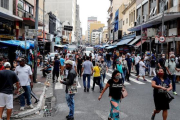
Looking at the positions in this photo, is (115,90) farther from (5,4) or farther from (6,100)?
(5,4)

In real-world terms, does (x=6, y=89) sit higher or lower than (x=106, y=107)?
higher

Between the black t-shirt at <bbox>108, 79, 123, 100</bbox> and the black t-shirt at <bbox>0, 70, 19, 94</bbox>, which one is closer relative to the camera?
the black t-shirt at <bbox>108, 79, 123, 100</bbox>

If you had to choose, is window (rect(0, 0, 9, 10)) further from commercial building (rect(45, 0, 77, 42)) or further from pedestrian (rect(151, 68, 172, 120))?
commercial building (rect(45, 0, 77, 42))

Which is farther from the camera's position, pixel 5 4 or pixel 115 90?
pixel 5 4

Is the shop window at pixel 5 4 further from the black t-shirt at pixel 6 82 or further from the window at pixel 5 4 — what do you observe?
the black t-shirt at pixel 6 82

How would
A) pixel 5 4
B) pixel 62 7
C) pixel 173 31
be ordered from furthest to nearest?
pixel 62 7, pixel 173 31, pixel 5 4

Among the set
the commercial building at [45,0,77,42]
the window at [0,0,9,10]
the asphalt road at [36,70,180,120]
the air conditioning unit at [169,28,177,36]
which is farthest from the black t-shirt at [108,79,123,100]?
the commercial building at [45,0,77,42]

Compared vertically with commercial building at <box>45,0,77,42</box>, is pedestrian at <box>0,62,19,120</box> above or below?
below

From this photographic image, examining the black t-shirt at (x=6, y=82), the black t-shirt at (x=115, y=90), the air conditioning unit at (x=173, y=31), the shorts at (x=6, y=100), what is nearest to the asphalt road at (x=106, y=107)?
the black t-shirt at (x=115, y=90)

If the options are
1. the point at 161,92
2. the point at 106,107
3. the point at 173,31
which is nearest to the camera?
the point at 161,92

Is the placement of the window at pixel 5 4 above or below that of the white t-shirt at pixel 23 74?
above

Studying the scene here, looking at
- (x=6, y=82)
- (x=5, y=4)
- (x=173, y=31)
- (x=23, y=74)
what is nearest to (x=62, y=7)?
(x=5, y=4)

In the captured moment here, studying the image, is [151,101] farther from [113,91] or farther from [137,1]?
[137,1]

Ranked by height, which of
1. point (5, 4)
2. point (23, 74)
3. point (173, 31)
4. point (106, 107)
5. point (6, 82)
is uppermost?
point (5, 4)
